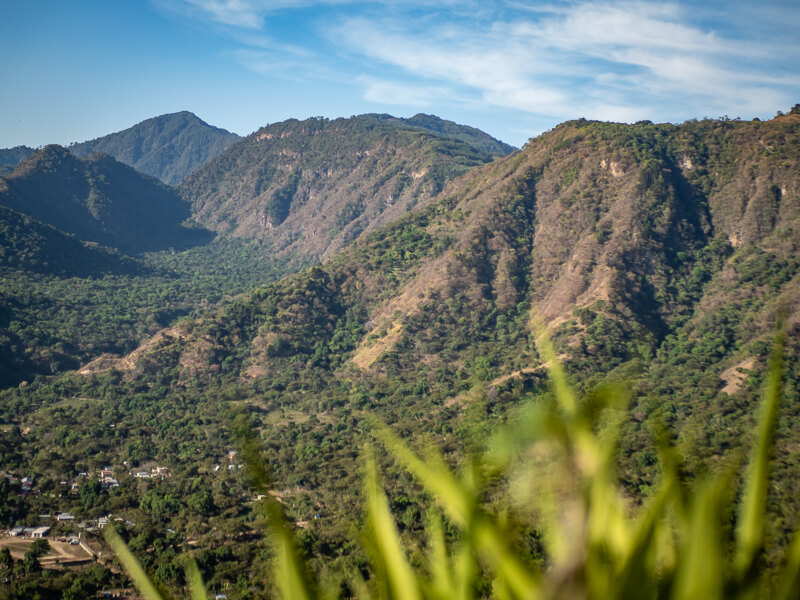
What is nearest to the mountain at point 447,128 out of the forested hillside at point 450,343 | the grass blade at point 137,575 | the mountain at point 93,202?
the mountain at point 93,202

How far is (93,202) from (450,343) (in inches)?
3708

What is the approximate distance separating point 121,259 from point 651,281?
72785 millimetres

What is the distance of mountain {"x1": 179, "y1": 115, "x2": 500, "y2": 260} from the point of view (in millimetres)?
101125

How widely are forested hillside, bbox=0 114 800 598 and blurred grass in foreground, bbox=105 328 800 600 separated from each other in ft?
60.0

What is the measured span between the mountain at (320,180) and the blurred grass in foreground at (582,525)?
93.2m

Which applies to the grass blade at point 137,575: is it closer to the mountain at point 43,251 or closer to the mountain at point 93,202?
the mountain at point 43,251

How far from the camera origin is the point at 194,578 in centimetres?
127

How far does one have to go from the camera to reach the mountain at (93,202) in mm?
101562

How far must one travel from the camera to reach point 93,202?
111 meters

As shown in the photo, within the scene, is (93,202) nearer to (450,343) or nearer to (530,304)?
(450,343)

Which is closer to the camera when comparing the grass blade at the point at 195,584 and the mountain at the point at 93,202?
the grass blade at the point at 195,584

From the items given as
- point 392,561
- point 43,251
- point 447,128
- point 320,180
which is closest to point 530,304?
point 392,561

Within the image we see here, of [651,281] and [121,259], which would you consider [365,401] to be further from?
[121,259]

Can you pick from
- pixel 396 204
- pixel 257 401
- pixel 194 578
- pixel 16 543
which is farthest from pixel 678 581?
pixel 396 204
